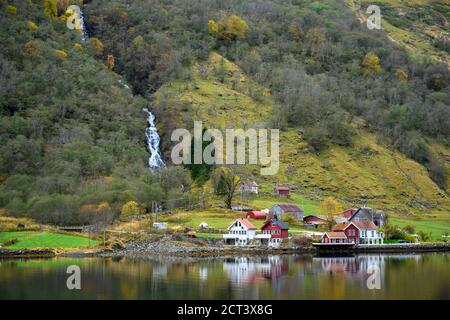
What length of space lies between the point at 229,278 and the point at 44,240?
37913mm

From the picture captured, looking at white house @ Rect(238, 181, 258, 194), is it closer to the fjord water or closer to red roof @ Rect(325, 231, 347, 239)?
red roof @ Rect(325, 231, 347, 239)

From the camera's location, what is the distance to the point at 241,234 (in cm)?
10331

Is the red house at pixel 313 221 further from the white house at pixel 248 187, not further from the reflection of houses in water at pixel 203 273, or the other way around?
the reflection of houses in water at pixel 203 273

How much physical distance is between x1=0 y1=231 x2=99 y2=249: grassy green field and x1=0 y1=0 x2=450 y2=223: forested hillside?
20.4 ft

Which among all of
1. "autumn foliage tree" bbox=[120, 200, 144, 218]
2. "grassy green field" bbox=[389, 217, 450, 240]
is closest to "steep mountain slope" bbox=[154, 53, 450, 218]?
"grassy green field" bbox=[389, 217, 450, 240]

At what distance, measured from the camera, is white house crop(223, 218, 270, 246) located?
103 meters

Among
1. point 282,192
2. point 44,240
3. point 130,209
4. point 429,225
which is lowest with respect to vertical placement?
point 44,240

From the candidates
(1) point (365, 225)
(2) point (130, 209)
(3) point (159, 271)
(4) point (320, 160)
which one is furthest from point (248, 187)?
(3) point (159, 271)

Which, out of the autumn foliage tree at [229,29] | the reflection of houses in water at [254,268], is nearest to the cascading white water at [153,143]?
the autumn foliage tree at [229,29]

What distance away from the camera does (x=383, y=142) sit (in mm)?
165500

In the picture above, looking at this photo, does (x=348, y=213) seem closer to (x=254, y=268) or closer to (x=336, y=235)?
(x=336, y=235)
